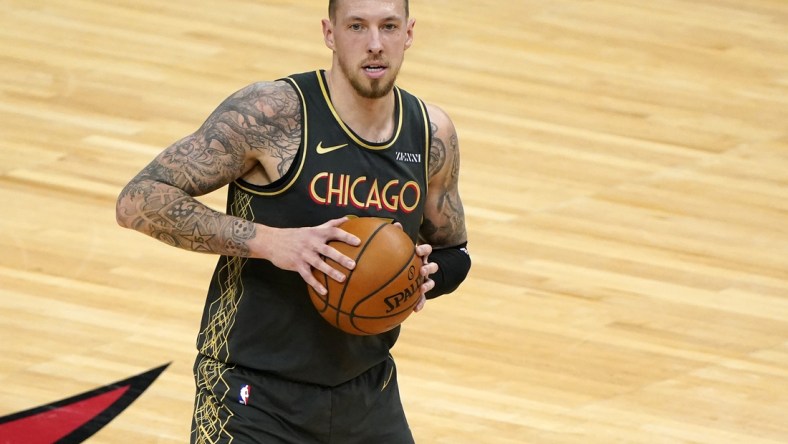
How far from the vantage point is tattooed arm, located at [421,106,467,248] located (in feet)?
14.0

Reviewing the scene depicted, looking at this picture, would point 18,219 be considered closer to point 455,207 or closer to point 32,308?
point 32,308

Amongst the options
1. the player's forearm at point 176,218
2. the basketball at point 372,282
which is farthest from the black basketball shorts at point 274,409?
the player's forearm at point 176,218

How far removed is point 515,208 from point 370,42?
410 centimetres

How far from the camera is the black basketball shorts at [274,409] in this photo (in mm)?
4062

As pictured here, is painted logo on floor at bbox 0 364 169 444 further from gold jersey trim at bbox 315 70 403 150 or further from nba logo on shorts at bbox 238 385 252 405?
gold jersey trim at bbox 315 70 403 150

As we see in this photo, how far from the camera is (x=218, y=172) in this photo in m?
3.90

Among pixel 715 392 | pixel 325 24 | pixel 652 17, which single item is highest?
pixel 325 24

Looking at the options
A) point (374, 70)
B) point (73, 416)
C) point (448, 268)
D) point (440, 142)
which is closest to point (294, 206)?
point (374, 70)

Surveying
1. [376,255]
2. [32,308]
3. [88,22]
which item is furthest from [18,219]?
[376,255]

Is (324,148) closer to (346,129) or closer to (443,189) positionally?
(346,129)

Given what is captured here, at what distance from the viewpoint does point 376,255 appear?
380cm

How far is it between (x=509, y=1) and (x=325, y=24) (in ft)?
23.4

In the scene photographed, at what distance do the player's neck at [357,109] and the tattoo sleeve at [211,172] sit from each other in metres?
0.15

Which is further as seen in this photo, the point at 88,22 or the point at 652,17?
the point at 652,17
